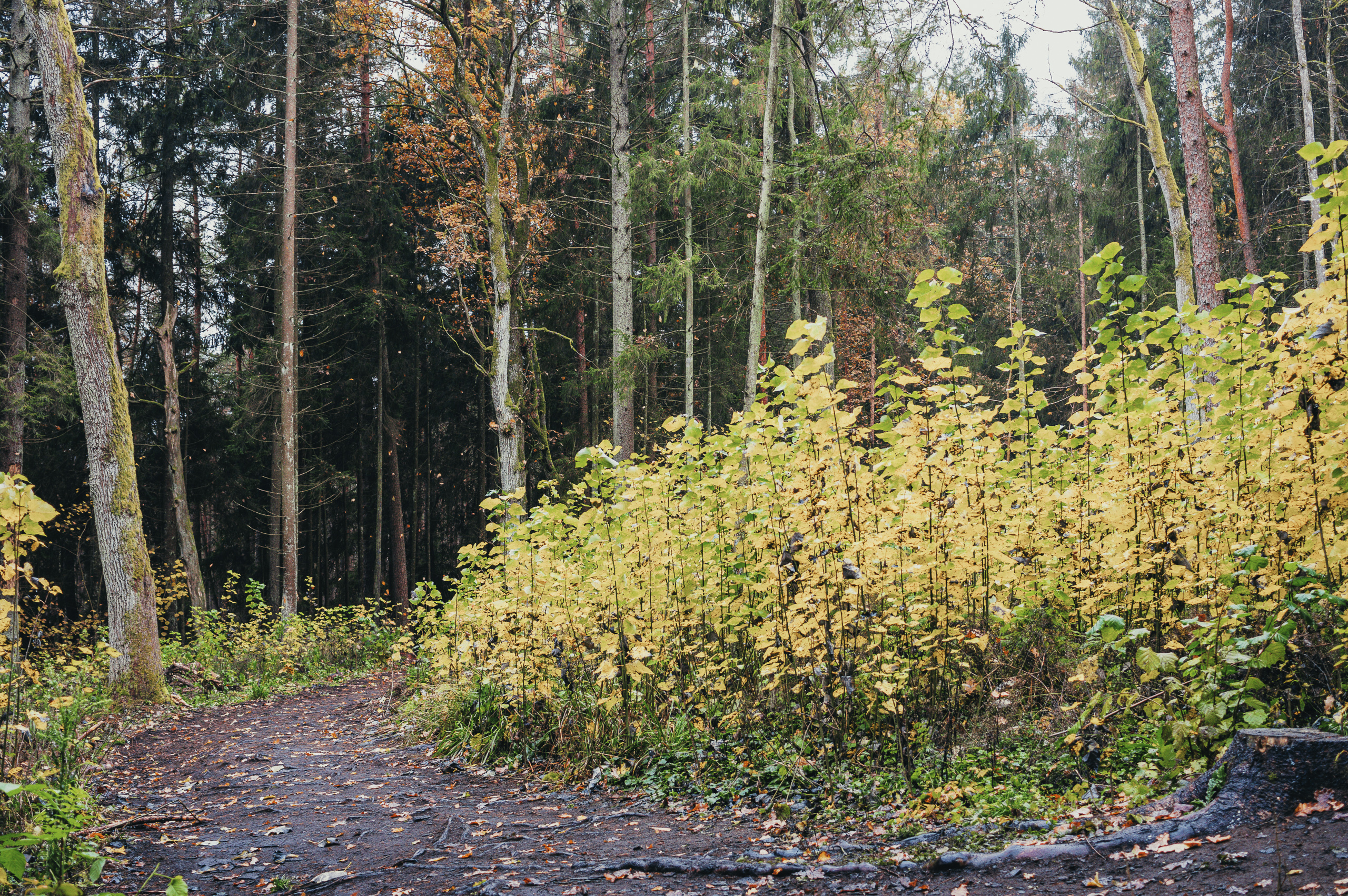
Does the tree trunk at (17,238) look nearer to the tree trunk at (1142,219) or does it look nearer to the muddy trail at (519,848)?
the muddy trail at (519,848)

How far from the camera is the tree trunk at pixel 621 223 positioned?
1251 centimetres

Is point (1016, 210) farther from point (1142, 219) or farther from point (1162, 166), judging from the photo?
point (1162, 166)

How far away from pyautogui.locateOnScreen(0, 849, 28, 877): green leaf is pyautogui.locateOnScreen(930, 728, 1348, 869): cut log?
285cm

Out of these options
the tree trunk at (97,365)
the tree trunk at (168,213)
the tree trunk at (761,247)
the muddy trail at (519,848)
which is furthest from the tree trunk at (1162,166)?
the tree trunk at (168,213)

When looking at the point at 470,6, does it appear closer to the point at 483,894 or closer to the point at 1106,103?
the point at 483,894

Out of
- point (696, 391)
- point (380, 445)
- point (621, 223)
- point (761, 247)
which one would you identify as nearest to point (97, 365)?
point (761, 247)

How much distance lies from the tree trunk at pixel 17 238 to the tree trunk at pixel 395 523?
6528 millimetres

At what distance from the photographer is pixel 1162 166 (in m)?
7.33

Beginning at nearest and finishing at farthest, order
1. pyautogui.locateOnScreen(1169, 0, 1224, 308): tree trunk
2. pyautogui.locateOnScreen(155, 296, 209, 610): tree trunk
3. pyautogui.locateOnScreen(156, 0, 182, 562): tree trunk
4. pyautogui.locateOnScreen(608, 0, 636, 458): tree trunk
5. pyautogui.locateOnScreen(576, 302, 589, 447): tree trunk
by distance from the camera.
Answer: pyautogui.locateOnScreen(1169, 0, 1224, 308): tree trunk < pyautogui.locateOnScreen(608, 0, 636, 458): tree trunk < pyautogui.locateOnScreen(155, 296, 209, 610): tree trunk < pyautogui.locateOnScreen(156, 0, 182, 562): tree trunk < pyautogui.locateOnScreen(576, 302, 589, 447): tree trunk

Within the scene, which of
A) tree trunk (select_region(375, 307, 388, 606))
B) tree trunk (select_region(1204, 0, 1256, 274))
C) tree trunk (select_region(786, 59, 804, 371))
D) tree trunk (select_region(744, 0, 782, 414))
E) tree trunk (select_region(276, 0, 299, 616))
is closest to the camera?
tree trunk (select_region(744, 0, 782, 414))

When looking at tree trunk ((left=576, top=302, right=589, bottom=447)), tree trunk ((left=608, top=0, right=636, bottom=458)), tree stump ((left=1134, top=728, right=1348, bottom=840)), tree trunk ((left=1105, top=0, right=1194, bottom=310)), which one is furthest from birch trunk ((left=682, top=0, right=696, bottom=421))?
tree stump ((left=1134, top=728, right=1348, bottom=840))

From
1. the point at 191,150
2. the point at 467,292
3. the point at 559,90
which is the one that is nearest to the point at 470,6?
the point at 559,90

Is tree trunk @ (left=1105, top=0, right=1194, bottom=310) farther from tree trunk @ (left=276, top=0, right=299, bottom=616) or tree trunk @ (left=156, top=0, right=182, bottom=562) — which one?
tree trunk @ (left=156, top=0, right=182, bottom=562)

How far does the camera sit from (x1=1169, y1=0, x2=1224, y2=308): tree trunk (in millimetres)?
6828
